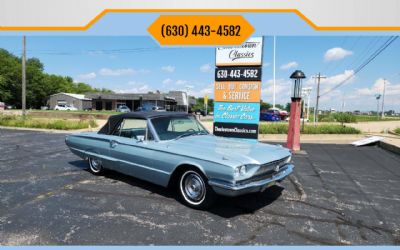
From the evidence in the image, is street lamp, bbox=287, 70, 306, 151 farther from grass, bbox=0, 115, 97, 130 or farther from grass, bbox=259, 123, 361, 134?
grass, bbox=0, 115, 97, 130

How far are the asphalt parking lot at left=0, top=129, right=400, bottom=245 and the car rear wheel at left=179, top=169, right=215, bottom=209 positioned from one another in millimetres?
133

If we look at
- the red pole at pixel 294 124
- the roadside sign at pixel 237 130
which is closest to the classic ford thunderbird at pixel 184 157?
the roadside sign at pixel 237 130

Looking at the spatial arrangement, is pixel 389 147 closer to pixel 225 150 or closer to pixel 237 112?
pixel 237 112

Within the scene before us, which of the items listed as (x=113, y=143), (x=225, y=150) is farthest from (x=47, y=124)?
(x=225, y=150)

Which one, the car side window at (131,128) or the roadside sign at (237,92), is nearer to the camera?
the car side window at (131,128)

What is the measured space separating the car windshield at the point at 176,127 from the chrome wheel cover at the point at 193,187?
2.94 ft

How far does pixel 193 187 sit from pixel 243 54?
5.56m

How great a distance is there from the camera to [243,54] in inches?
337

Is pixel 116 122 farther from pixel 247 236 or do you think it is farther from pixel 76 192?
pixel 247 236

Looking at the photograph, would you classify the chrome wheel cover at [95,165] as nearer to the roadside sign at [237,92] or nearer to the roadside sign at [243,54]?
the roadside sign at [237,92]

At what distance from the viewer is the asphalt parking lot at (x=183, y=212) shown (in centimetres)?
335

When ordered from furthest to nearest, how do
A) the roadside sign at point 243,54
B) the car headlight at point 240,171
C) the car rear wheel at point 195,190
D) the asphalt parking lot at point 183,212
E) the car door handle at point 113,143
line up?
the roadside sign at point 243,54 < the car door handle at point 113,143 < the car rear wheel at point 195,190 < the car headlight at point 240,171 < the asphalt parking lot at point 183,212

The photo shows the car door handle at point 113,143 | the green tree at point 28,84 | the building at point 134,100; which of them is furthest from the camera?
the green tree at point 28,84

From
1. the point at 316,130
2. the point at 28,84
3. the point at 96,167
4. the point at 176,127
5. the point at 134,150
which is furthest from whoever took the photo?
the point at 28,84
